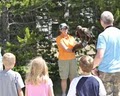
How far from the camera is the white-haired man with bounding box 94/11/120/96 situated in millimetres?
5641

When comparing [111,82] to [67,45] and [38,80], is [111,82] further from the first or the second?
[67,45]

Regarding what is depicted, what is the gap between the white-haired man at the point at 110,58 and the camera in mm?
5641

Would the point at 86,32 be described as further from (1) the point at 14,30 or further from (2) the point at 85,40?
(1) the point at 14,30

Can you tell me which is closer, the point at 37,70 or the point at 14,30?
the point at 37,70

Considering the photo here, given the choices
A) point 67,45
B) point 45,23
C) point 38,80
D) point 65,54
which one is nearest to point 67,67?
point 65,54

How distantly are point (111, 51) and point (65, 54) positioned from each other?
2.61 metres

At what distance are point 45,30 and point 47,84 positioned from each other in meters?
5.19

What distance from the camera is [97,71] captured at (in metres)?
5.73

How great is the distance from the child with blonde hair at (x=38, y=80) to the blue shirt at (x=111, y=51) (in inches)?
46.1

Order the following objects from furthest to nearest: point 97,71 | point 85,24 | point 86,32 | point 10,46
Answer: point 85,24 < point 10,46 < point 86,32 < point 97,71

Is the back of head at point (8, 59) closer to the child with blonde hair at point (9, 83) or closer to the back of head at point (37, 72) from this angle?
the child with blonde hair at point (9, 83)

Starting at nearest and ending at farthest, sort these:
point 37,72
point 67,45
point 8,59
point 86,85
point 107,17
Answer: point 86,85, point 37,72, point 8,59, point 107,17, point 67,45

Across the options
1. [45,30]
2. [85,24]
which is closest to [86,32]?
[85,24]

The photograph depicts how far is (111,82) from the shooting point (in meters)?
5.74
